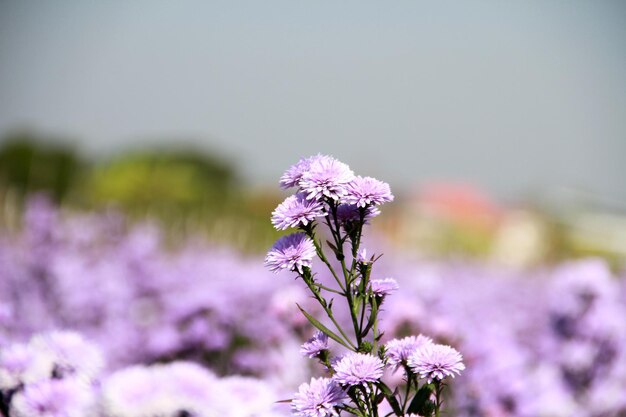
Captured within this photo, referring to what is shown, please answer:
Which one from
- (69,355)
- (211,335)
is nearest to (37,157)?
(211,335)

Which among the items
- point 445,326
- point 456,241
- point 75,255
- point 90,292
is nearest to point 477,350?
point 445,326

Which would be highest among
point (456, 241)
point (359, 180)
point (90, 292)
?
point (456, 241)

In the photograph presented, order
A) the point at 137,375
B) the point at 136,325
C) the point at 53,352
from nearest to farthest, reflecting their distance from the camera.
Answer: the point at 137,375
the point at 53,352
the point at 136,325

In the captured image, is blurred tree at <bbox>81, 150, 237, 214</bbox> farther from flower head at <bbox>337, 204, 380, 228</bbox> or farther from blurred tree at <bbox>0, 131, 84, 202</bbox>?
flower head at <bbox>337, 204, 380, 228</bbox>

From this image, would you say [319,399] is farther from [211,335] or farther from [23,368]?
[211,335]

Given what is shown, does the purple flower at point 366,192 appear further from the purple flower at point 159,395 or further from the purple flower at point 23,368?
the purple flower at point 23,368

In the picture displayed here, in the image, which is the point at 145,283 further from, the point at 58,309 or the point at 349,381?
the point at 349,381

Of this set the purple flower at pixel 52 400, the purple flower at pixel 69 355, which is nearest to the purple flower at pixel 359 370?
the purple flower at pixel 52 400
